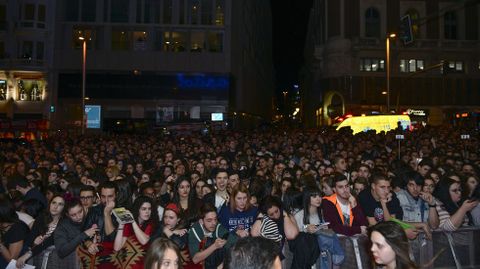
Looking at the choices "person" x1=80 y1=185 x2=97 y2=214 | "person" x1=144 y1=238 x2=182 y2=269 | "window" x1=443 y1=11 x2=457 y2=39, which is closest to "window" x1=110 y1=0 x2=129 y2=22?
"window" x1=443 y1=11 x2=457 y2=39

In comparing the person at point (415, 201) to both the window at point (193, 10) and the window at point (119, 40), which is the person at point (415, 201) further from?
the window at point (119, 40)

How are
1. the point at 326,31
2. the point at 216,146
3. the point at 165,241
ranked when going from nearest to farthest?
the point at 165,241 → the point at 216,146 → the point at 326,31

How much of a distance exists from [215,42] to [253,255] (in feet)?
154

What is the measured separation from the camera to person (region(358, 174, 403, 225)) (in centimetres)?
669

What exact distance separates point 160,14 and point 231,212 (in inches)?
1764

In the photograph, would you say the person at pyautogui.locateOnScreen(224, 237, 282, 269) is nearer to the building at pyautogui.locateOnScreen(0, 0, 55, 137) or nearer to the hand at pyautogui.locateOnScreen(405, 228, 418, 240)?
the hand at pyautogui.locateOnScreen(405, 228, 418, 240)

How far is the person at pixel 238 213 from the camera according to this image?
6.36 meters

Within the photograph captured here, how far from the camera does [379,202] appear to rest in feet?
22.7

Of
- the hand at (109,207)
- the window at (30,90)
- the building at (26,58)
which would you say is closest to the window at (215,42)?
the building at (26,58)

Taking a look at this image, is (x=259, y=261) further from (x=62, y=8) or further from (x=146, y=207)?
(x=62, y=8)

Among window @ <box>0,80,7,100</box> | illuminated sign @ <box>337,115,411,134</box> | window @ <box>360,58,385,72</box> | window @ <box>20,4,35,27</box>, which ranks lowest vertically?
illuminated sign @ <box>337,115,411,134</box>

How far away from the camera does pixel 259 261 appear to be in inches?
116

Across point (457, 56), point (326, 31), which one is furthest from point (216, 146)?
point (457, 56)

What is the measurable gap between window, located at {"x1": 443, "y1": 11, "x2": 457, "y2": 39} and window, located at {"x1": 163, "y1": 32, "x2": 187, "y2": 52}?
31.2 meters
